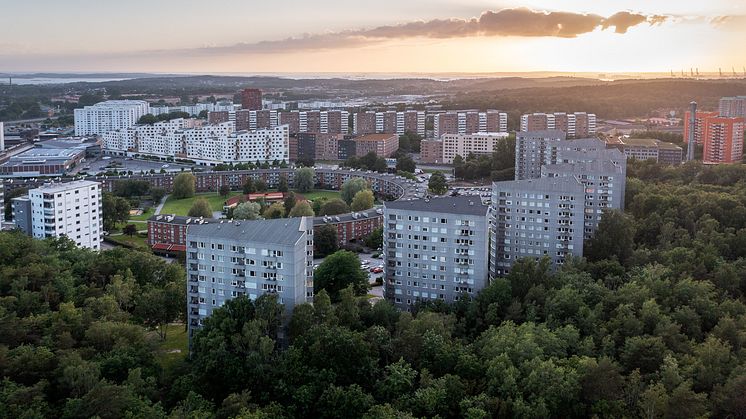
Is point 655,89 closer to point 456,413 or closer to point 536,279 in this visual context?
point 536,279

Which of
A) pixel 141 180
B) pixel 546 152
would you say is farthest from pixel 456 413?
pixel 141 180

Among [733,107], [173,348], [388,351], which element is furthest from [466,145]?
[388,351]

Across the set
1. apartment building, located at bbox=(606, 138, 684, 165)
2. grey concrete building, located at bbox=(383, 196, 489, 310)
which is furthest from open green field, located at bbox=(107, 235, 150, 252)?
apartment building, located at bbox=(606, 138, 684, 165)

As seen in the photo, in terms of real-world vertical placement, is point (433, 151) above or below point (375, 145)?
below

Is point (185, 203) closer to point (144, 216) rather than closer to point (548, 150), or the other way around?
point (144, 216)

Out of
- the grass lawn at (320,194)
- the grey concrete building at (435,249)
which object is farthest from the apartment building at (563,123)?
the grey concrete building at (435,249)
